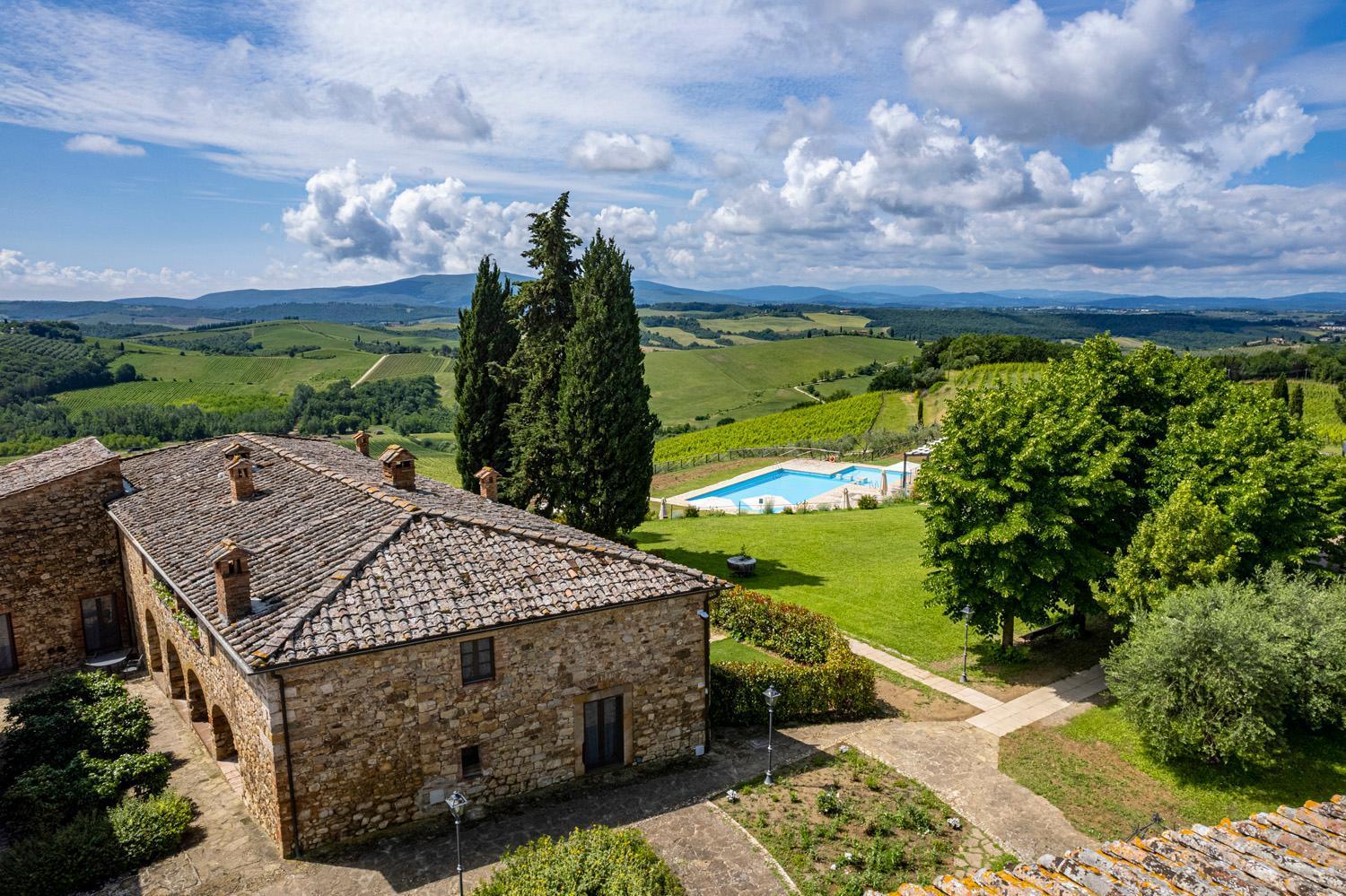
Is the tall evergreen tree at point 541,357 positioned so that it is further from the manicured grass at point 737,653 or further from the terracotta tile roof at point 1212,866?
the terracotta tile roof at point 1212,866

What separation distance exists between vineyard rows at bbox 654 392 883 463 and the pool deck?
13.1m

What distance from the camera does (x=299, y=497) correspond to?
20.3m

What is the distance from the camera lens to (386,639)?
13.7 meters

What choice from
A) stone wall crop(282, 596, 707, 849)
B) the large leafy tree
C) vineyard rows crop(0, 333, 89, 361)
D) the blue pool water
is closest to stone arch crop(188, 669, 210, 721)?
stone wall crop(282, 596, 707, 849)

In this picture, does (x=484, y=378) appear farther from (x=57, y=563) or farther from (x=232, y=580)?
(x=232, y=580)

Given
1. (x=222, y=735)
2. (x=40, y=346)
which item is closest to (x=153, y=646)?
(x=222, y=735)

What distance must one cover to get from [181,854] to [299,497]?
8.92m

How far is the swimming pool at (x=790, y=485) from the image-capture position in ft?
171

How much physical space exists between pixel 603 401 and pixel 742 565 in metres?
9.40

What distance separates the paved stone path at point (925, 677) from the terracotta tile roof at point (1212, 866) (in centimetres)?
1252


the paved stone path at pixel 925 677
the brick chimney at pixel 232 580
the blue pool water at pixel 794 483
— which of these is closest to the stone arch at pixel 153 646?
the brick chimney at pixel 232 580

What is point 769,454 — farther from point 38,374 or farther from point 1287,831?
point 38,374

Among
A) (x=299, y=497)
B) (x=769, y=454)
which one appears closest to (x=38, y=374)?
(x=769, y=454)

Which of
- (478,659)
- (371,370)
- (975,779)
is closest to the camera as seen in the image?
(478,659)
